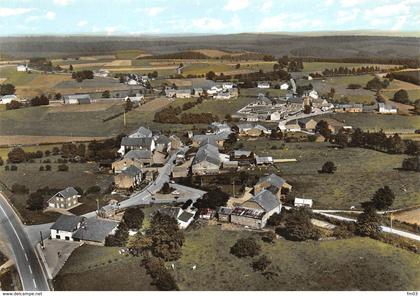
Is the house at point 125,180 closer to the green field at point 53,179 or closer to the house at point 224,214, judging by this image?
the green field at point 53,179

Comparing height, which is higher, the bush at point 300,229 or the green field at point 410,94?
the green field at point 410,94

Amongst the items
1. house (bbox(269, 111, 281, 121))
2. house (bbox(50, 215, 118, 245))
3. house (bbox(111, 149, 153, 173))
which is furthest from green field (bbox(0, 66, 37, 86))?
house (bbox(50, 215, 118, 245))

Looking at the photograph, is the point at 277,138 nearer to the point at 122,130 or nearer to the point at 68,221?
the point at 122,130

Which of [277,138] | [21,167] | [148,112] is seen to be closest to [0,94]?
[148,112]

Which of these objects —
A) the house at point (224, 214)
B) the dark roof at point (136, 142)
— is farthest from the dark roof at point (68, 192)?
the dark roof at point (136, 142)

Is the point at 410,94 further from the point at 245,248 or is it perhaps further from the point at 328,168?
the point at 245,248

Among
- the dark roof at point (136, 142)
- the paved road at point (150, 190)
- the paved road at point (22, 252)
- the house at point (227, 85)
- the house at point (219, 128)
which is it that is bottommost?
the paved road at point (150, 190)

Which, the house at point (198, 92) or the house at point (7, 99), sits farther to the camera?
the house at point (198, 92)

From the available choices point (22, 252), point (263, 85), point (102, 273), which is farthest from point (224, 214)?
point (263, 85)
